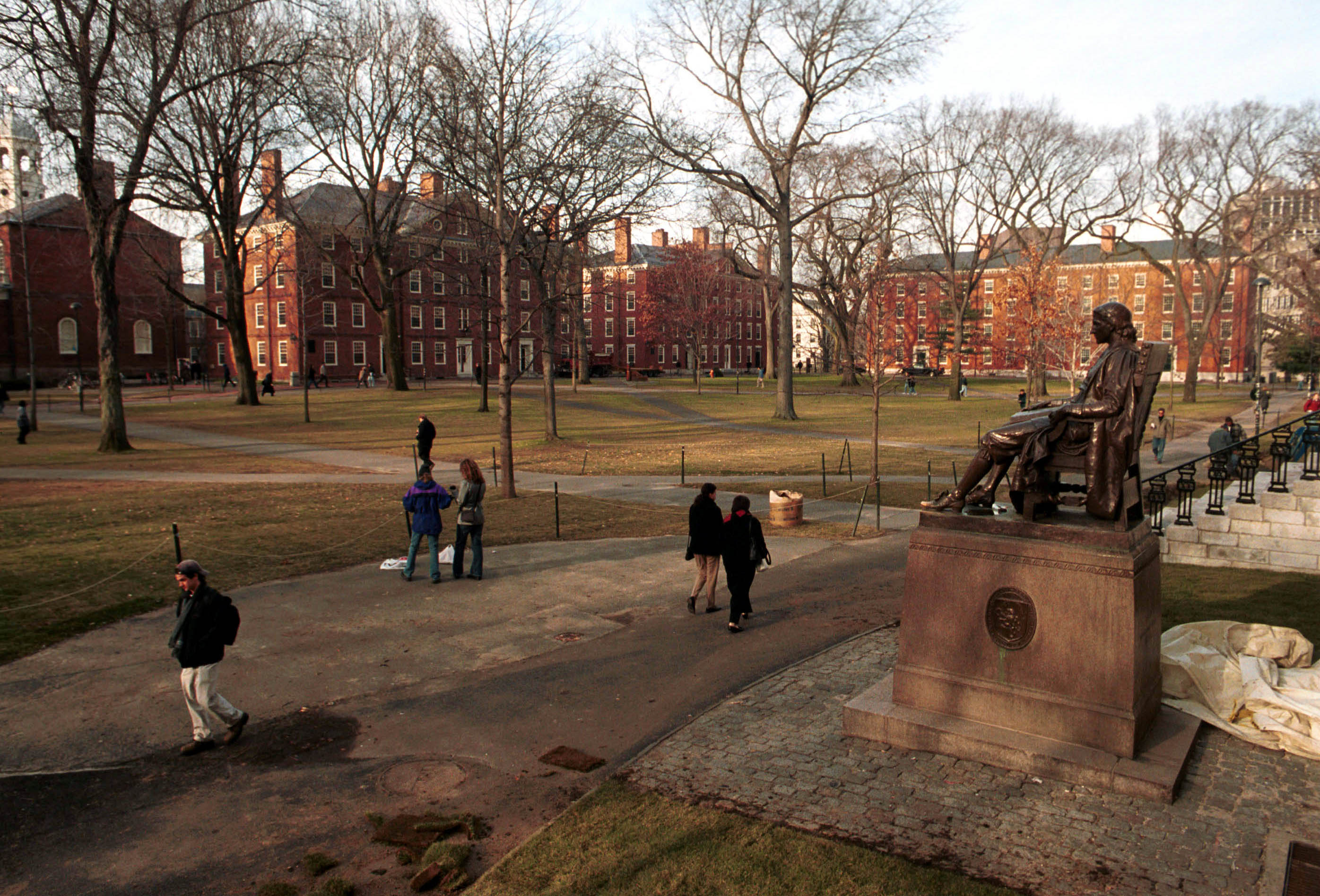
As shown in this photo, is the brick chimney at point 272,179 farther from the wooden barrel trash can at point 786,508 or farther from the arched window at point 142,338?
the wooden barrel trash can at point 786,508

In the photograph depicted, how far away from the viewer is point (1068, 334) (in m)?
43.8

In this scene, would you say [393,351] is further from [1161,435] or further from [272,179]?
[1161,435]

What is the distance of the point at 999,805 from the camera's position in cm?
565

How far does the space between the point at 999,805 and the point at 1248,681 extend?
2.84 meters

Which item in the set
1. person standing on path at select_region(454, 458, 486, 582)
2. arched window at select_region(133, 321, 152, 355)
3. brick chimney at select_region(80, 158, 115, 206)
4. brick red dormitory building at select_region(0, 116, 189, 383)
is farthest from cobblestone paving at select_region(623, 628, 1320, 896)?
arched window at select_region(133, 321, 152, 355)

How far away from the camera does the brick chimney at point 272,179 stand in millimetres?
38000

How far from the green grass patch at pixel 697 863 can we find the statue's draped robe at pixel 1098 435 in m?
3.01

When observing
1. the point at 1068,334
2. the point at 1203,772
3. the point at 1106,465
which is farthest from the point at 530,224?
the point at 1068,334

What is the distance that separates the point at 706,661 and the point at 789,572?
169 inches

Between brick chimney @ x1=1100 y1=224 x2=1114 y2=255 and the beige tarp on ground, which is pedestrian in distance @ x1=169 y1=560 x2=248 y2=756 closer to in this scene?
the beige tarp on ground

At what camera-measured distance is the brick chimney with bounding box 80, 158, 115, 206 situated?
24891 millimetres

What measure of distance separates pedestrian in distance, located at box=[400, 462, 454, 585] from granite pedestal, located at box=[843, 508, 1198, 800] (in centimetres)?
708

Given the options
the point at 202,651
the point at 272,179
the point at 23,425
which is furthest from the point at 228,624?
the point at 272,179

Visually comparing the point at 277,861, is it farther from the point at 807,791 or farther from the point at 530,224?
the point at 530,224
